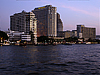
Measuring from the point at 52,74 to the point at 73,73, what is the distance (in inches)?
169

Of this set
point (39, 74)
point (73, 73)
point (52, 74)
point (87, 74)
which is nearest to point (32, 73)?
point (39, 74)

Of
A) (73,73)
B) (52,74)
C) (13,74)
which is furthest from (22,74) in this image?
(73,73)

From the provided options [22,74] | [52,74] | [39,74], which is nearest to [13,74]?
[22,74]

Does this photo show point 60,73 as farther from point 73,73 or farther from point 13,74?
point 13,74

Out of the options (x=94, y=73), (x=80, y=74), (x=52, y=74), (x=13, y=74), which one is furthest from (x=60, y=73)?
(x=13, y=74)

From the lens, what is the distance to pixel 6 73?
3394 centimetres

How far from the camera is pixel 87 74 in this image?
3312 centimetres

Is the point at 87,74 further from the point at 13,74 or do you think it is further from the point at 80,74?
the point at 13,74

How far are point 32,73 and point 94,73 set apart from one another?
40.1 ft

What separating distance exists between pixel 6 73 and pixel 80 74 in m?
14.4

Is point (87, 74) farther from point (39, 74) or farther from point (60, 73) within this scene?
point (39, 74)

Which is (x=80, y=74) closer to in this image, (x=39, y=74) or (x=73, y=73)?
(x=73, y=73)

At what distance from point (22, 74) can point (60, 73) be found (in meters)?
7.40

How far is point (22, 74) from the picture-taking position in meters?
33.0
